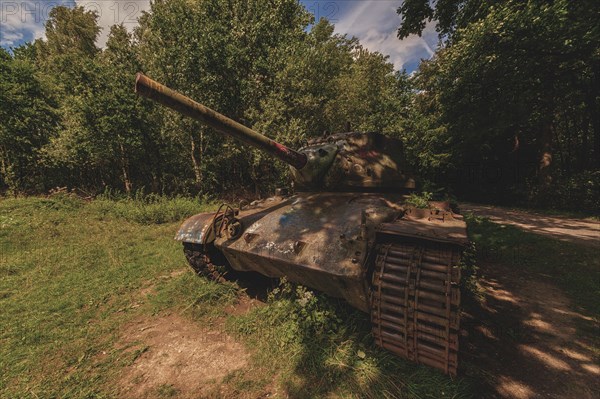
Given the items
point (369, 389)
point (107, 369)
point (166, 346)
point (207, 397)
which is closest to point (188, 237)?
point (166, 346)

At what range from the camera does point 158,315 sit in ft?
15.5

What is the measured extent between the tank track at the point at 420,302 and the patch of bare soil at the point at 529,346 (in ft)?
2.86

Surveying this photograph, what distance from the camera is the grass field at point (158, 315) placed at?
314 centimetres

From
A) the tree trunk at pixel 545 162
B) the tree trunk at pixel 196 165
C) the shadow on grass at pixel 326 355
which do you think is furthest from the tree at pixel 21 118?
the tree trunk at pixel 545 162

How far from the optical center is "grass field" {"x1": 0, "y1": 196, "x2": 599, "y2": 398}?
314cm

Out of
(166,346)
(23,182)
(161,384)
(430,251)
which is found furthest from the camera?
(23,182)

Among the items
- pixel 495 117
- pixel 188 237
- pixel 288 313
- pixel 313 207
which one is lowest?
pixel 288 313

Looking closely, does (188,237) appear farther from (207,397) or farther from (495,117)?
(495,117)

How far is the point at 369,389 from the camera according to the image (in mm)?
2996

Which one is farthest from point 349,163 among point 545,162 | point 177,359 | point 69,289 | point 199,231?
point 545,162

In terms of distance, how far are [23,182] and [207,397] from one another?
23.4 m

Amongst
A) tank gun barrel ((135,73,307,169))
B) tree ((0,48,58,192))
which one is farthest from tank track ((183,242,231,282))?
tree ((0,48,58,192))

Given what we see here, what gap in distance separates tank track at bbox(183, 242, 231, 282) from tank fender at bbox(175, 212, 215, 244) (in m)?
0.21

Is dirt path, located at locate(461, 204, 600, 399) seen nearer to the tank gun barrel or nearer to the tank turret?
the tank turret
